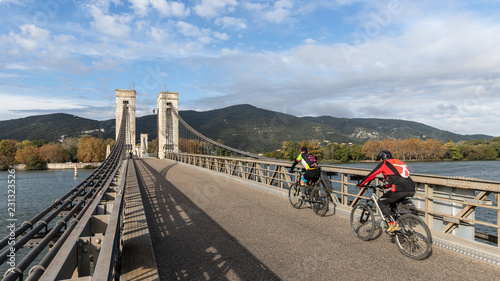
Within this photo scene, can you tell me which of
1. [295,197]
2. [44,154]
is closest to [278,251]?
[295,197]

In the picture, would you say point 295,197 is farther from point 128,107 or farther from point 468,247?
point 128,107

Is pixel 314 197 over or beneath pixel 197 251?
over

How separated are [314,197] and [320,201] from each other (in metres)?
0.24

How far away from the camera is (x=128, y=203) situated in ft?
25.1

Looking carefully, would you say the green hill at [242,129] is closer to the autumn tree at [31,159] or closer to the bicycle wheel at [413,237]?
the autumn tree at [31,159]

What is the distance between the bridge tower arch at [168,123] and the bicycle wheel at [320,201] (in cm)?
3794

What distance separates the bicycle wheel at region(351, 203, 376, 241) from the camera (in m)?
5.09

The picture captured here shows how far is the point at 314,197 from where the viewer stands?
7.23m

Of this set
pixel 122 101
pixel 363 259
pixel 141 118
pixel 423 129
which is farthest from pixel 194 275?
pixel 141 118

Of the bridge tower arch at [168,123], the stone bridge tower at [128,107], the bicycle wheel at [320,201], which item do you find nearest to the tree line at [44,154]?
the stone bridge tower at [128,107]

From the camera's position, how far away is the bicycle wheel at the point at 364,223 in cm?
509

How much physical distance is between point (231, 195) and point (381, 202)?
5.96 meters

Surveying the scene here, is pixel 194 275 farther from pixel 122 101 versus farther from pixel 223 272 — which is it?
pixel 122 101

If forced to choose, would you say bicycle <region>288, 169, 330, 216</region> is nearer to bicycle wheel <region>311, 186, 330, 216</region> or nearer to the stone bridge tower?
bicycle wheel <region>311, 186, 330, 216</region>
